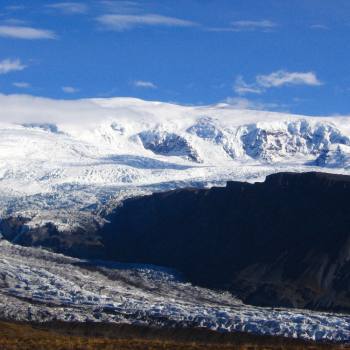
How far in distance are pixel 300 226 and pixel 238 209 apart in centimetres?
1943

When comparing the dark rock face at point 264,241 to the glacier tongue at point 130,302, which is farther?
the dark rock face at point 264,241

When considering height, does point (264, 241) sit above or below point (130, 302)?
above

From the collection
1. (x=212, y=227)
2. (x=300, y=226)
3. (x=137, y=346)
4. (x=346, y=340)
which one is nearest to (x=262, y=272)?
(x=300, y=226)

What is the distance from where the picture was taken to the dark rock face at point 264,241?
140250 millimetres

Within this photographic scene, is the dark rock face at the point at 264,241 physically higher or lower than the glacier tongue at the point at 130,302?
higher

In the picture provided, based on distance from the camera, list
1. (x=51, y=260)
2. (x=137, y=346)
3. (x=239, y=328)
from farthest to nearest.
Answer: (x=51, y=260), (x=239, y=328), (x=137, y=346)

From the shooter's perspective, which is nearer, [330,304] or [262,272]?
[330,304]

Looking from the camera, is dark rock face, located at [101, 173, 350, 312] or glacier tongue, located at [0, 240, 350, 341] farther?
dark rock face, located at [101, 173, 350, 312]

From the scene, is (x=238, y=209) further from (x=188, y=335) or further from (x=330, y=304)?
(x=188, y=335)

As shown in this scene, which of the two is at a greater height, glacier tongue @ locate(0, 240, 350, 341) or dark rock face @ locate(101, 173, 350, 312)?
dark rock face @ locate(101, 173, 350, 312)

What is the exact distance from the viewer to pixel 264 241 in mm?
165250

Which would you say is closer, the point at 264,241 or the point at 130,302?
the point at 130,302

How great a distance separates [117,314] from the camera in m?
107

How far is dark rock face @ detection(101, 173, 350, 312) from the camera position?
460ft
